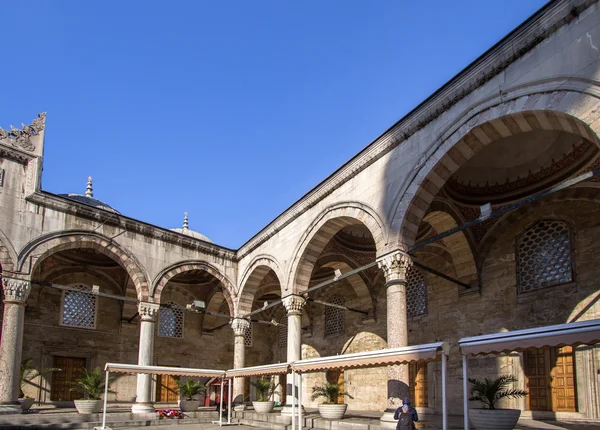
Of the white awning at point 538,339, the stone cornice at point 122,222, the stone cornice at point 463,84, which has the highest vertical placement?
the stone cornice at point 463,84

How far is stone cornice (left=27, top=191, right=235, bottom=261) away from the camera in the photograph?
12859 mm

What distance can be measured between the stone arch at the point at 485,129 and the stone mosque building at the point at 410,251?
27 millimetres

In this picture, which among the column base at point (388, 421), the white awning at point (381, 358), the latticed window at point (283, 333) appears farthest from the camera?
the latticed window at point (283, 333)

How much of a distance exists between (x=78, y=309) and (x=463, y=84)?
1326 centimetres

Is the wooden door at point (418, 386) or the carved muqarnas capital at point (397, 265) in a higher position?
the carved muqarnas capital at point (397, 265)

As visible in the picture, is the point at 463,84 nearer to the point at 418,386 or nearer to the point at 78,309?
the point at 418,386

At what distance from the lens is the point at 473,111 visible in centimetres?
881

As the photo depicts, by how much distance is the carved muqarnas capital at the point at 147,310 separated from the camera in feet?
45.9

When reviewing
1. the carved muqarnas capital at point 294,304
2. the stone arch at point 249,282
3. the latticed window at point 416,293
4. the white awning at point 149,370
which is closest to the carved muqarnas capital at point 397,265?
the carved muqarnas capital at point 294,304

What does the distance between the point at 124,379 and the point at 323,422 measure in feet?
29.1

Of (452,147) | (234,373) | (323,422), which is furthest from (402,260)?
(234,373)

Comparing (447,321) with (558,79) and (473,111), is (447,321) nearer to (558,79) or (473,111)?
(473,111)

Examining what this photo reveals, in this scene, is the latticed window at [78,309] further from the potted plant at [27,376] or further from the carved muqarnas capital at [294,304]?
the carved muqarnas capital at [294,304]

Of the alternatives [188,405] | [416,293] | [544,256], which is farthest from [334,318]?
[544,256]
